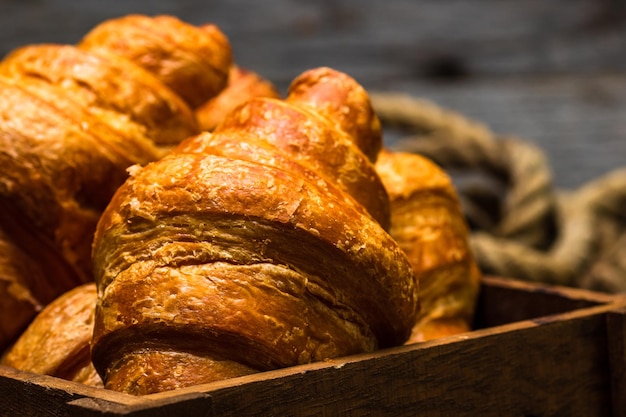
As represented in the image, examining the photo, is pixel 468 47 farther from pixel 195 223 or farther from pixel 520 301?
pixel 195 223

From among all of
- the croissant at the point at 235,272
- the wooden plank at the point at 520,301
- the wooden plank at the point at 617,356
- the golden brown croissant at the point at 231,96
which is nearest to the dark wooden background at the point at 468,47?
the golden brown croissant at the point at 231,96

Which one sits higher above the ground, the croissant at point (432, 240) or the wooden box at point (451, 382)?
the croissant at point (432, 240)

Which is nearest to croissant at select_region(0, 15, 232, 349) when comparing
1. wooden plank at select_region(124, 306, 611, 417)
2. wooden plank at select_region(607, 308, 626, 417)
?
wooden plank at select_region(124, 306, 611, 417)

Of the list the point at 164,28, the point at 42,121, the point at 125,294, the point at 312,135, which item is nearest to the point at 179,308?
the point at 125,294

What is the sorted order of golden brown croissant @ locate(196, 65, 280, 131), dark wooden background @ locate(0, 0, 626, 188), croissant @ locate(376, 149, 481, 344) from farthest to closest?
dark wooden background @ locate(0, 0, 626, 188) < golden brown croissant @ locate(196, 65, 280, 131) < croissant @ locate(376, 149, 481, 344)

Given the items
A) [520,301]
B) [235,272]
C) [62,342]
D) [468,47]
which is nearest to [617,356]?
[520,301]

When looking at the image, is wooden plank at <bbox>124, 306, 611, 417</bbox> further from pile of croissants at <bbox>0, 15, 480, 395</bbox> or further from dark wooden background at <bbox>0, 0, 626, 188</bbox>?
dark wooden background at <bbox>0, 0, 626, 188</bbox>

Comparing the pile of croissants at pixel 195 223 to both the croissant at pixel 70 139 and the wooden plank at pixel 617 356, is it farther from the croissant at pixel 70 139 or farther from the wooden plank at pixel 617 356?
the wooden plank at pixel 617 356
